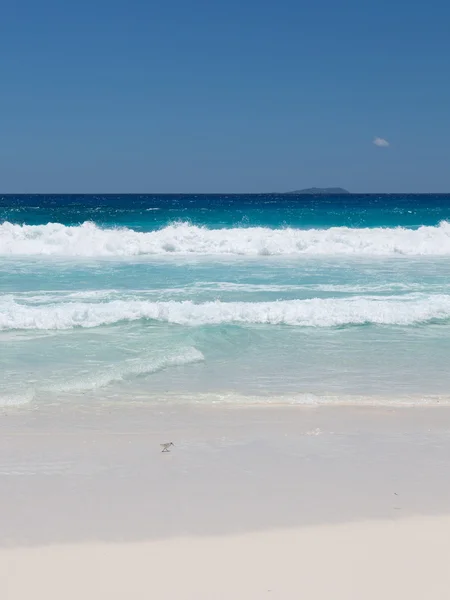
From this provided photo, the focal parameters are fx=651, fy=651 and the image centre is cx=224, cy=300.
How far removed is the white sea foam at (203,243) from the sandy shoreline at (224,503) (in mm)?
15428

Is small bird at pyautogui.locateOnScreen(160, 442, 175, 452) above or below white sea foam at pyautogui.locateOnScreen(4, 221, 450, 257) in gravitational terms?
below

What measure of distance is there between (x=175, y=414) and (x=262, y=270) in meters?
11.1

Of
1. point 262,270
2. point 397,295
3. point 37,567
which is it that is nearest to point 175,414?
point 37,567

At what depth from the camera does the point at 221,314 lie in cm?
1042

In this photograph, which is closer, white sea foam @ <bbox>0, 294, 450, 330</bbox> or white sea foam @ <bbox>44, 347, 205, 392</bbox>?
white sea foam @ <bbox>44, 347, 205, 392</bbox>

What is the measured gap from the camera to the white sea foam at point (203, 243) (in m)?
21.4

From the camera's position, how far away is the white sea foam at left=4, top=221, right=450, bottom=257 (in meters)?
21.4

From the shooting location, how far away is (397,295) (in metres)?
12.4

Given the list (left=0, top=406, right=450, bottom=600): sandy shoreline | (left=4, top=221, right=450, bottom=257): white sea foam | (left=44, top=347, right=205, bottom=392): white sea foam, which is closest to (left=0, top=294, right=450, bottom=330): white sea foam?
(left=44, top=347, right=205, bottom=392): white sea foam

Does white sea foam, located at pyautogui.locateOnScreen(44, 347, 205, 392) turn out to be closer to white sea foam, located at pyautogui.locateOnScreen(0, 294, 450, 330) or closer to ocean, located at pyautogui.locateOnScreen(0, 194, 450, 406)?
ocean, located at pyautogui.locateOnScreen(0, 194, 450, 406)

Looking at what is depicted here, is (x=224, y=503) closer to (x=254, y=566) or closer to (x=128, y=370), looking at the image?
(x=254, y=566)

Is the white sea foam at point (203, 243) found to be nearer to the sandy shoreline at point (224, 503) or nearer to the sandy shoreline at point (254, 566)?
the sandy shoreline at point (224, 503)

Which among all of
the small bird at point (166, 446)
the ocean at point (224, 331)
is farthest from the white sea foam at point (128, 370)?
the small bird at point (166, 446)

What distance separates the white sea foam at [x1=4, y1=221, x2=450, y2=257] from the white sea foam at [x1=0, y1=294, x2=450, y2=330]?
10517mm
